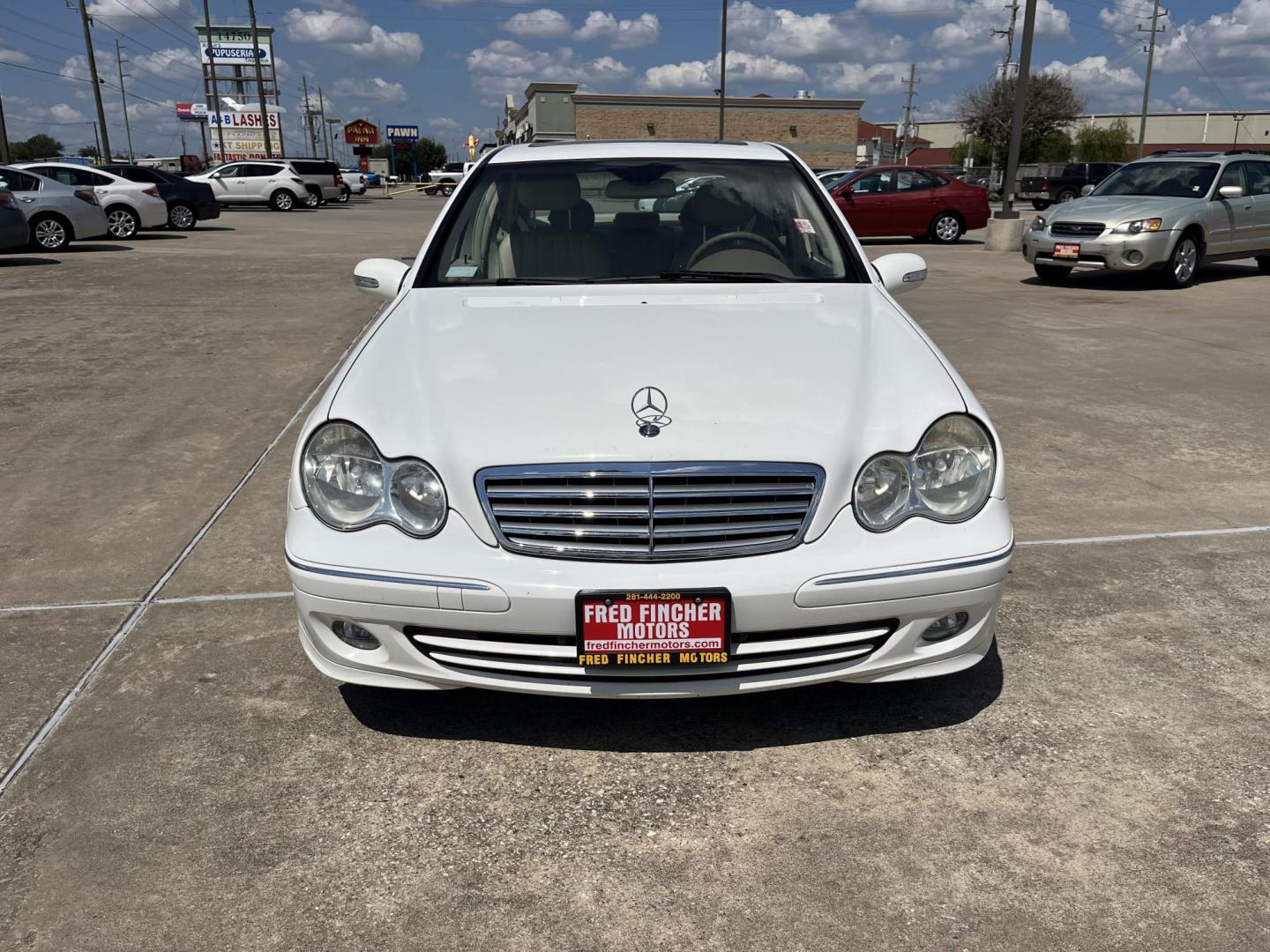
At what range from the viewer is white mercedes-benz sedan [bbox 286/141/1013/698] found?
248 cm

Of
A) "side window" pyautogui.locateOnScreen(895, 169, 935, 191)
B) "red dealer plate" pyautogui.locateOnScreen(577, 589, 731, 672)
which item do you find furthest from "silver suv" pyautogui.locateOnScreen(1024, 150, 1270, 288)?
"red dealer plate" pyautogui.locateOnScreen(577, 589, 731, 672)

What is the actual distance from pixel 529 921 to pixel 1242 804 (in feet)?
5.77

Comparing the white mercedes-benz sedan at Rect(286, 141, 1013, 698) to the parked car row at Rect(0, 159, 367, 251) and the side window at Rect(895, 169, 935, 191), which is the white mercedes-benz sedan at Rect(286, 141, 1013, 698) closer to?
the parked car row at Rect(0, 159, 367, 251)

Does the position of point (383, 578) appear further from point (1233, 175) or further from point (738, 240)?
point (1233, 175)

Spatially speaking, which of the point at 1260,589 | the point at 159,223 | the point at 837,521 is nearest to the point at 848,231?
the point at 837,521

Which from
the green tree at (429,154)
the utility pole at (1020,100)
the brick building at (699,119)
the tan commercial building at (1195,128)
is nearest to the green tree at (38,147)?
the green tree at (429,154)

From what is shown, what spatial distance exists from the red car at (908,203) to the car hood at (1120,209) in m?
6.14

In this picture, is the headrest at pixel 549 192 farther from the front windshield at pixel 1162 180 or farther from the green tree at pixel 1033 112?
the green tree at pixel 1033 112

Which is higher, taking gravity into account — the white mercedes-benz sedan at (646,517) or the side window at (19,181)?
the side window at (19,181)

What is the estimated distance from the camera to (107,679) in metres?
3.17

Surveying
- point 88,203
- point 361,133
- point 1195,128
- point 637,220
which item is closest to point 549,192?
point 637,220

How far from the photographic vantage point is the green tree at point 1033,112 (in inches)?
2397

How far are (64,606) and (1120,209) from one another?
38.9 feet

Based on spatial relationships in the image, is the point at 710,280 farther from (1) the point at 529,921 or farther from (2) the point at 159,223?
(2) the point at 159,223
